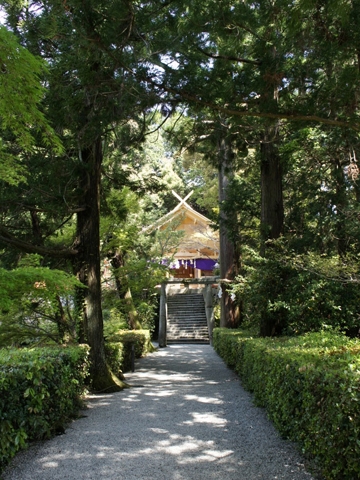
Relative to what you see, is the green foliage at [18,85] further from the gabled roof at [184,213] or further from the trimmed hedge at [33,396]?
the gabled roof at [184,213]

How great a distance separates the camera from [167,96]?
6039 mm

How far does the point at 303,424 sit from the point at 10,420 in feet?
8.89

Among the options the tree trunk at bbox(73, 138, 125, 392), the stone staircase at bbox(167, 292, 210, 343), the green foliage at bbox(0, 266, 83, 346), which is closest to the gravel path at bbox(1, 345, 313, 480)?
the tree trunk at bbox(73, 138, 125, 392)

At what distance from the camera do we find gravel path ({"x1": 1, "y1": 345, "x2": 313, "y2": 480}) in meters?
3.92

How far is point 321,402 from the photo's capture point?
3.51m

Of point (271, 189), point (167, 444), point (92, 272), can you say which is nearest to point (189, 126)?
point (271, 189)

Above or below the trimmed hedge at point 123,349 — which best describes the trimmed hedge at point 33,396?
above

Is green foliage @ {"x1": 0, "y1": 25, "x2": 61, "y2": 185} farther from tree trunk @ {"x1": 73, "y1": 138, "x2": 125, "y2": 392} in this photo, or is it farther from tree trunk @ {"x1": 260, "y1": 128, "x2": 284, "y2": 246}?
tree trunk @ {"x1": 260, "y1": 128, "x2": 284, "y2": 246}

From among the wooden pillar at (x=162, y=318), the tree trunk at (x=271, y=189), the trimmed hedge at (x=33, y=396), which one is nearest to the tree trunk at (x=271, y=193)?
the tree trunk at (x=271, y=189)

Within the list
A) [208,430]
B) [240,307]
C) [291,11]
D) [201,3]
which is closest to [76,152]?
[201,3]

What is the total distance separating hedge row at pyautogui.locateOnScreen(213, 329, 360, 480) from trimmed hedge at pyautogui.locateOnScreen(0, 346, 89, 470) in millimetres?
2559

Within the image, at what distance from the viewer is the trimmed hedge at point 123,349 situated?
9695 millimetres

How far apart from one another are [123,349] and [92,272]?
12.3 feet

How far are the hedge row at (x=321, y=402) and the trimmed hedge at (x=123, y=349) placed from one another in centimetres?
490
